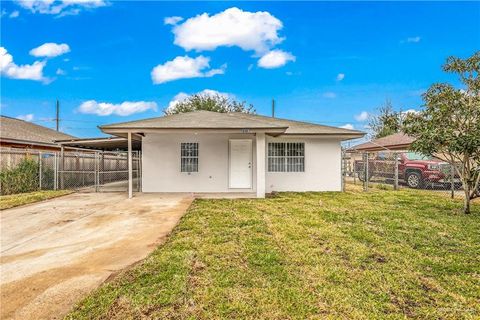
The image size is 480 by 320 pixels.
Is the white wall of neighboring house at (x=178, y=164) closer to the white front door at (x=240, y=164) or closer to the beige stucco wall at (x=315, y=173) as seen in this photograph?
the white front door at (x=240, y=164)

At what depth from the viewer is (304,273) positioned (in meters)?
3.88

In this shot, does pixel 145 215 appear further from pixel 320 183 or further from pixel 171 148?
pixel 320 183

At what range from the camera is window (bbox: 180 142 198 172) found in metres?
12.5

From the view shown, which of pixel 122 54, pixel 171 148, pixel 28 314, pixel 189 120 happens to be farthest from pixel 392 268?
pixel 122 54

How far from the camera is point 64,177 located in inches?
562

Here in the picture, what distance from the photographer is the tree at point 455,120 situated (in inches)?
295

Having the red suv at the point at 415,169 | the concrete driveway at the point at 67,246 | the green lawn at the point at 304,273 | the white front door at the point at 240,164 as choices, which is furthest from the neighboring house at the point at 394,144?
the concrete driveway at the point at 67,246

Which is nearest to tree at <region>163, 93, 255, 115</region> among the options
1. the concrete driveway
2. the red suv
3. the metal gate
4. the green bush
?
the metal gate

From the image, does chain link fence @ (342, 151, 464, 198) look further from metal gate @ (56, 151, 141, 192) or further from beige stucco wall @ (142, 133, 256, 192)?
metal gate @ (56, 151, 141, 192)

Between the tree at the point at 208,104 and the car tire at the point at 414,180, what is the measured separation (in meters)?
23.4

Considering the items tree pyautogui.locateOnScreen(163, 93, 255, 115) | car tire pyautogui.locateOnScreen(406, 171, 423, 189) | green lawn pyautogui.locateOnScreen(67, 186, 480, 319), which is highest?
tree pyautogui.locateOnScreen(163, 93, 255, 115)

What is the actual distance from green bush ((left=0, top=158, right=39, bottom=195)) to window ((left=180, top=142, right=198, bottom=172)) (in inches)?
256

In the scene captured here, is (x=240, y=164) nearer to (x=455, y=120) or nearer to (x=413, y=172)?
(x=455, y=120)

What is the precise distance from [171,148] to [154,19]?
26.9 ft
